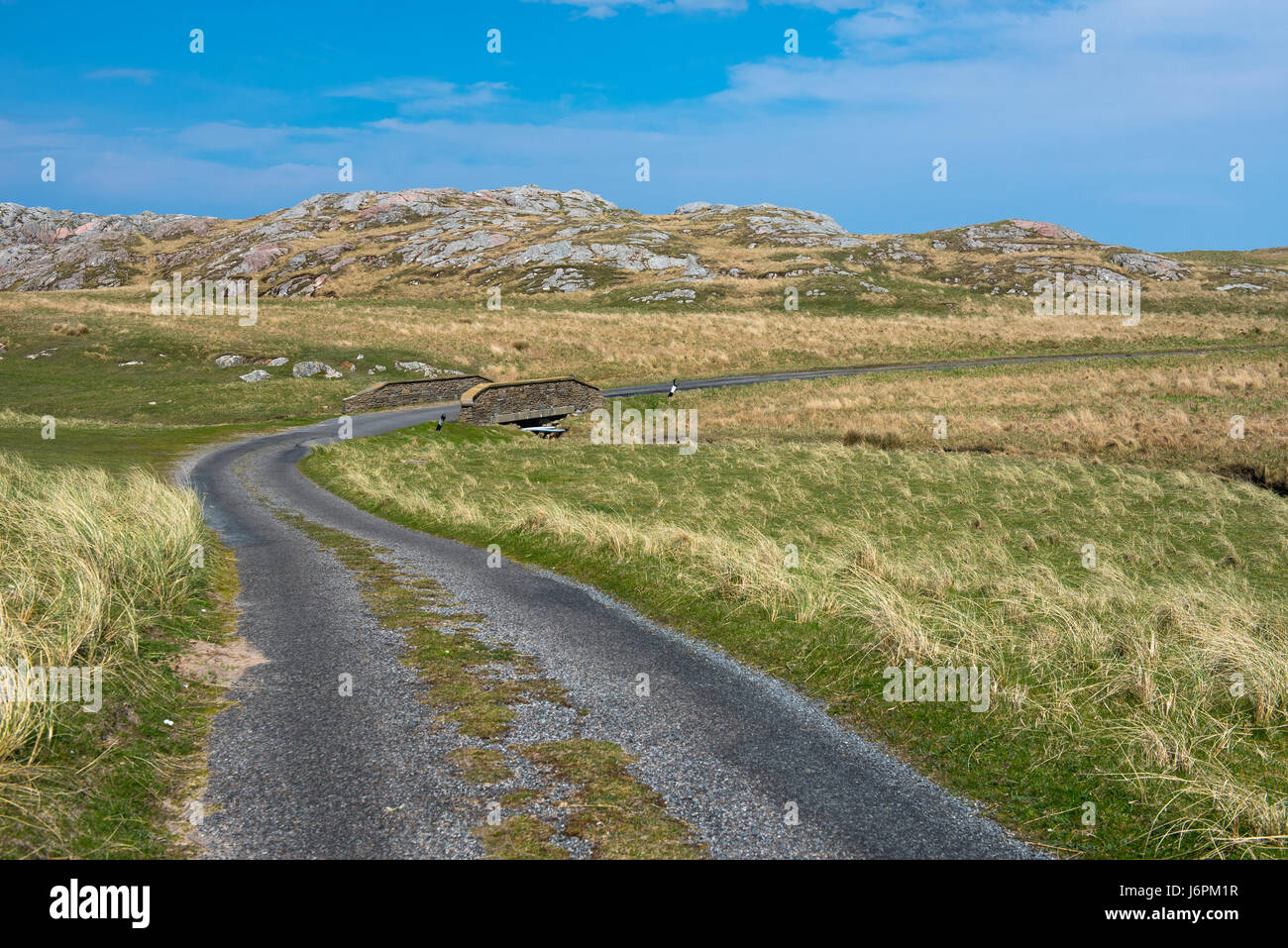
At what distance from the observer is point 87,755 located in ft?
23.3

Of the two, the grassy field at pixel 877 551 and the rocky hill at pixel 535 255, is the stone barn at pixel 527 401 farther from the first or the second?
the rocky hill at pixel 535 255

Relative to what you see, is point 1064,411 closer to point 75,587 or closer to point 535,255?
point 75,587

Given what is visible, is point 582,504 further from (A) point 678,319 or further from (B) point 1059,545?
(A) point 678,319

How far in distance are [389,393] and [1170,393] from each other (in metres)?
41.9

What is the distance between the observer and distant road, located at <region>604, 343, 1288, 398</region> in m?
55.2

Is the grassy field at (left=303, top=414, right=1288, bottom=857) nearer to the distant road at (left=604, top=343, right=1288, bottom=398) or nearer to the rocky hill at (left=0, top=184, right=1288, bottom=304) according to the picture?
the distant road at (left=604, top=343, right=1288, bottom=398)

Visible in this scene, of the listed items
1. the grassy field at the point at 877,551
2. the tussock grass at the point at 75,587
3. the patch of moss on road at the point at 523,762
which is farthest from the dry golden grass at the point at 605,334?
the patch of moss on road at the point at 523,762

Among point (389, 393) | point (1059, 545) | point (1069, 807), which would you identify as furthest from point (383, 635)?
point (389, 393)

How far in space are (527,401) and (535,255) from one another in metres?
96.8

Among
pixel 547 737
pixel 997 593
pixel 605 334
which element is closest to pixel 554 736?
pixel 547 737

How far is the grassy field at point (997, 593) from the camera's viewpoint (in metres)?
7.07

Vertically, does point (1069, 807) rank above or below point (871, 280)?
below

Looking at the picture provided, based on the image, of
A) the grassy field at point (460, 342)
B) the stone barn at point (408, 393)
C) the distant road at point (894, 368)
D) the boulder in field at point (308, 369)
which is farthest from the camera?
the distant road at point (894, 368)

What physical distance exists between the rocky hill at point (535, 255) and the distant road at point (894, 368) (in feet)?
152
